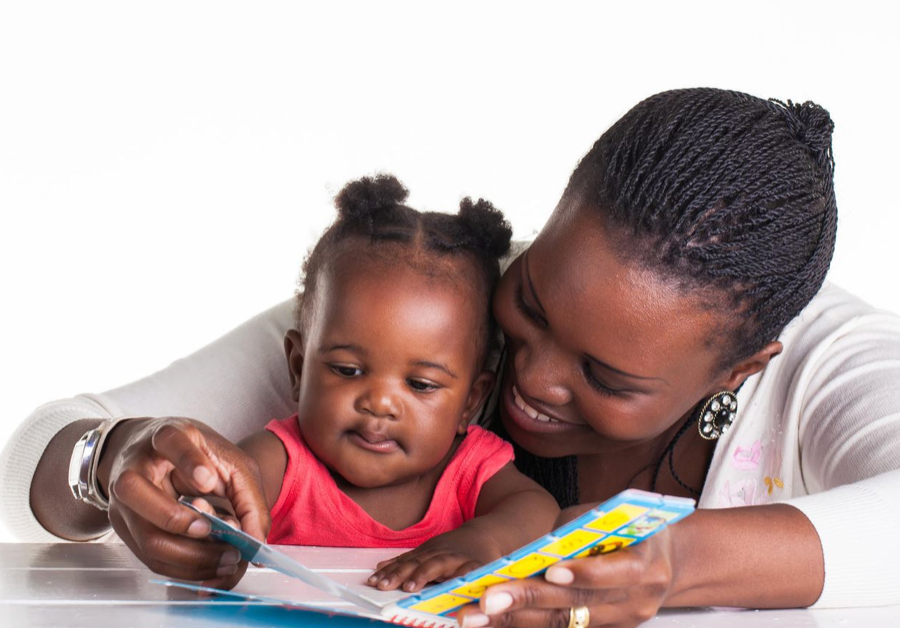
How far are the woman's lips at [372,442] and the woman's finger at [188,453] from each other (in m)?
0.56

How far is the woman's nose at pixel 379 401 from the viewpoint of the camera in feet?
5.84

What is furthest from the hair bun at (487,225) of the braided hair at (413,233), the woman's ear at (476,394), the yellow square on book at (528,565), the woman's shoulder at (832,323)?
the yellow square on book at (528,565)

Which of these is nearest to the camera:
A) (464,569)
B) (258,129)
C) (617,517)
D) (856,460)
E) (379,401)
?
(617,517)

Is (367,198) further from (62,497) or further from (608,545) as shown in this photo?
(608,545)

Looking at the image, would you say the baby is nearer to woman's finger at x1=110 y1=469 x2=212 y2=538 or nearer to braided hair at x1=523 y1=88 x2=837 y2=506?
braided hair at x1=523 y1=88 x2=837 y2=506

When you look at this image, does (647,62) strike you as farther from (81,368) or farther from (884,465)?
(884,465)

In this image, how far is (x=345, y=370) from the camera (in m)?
1.84

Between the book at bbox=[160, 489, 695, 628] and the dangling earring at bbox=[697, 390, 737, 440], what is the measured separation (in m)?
0.89

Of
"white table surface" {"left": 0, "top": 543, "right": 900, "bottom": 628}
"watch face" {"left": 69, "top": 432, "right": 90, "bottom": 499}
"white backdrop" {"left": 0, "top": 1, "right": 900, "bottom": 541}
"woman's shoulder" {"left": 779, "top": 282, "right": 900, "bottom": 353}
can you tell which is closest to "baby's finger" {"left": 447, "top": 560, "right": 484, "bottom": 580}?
"white table surface" {"left": 0, "top": 543, "right": 900, "bottom": 628}

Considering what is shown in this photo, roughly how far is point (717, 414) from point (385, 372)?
2.05 ft

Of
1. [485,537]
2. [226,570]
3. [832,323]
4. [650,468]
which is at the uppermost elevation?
[832,323]

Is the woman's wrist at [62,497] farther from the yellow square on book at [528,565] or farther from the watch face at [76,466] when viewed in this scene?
the yellow square on book at [528,565]

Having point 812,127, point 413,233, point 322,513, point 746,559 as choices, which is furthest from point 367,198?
point 746,559

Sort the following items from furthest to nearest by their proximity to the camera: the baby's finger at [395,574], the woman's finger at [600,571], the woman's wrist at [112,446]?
1. the woman's wrist at [112,446]
2. the baby's finger at [395,574]
3. the woman's finger at [600,571]
